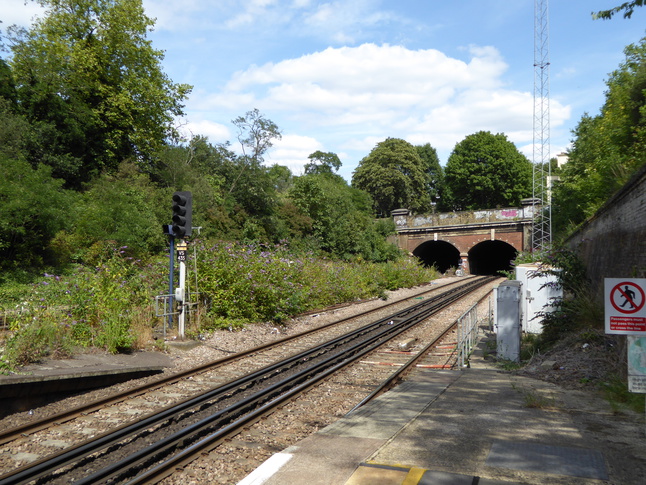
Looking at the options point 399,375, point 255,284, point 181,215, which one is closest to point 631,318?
point 399,375

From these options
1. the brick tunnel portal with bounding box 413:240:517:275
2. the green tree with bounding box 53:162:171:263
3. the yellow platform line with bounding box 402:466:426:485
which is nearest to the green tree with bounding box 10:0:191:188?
the green tree with bounding box 53:162:171:263

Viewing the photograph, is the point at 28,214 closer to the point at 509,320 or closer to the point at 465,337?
the point at 465,337

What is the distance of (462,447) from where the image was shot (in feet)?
16.4

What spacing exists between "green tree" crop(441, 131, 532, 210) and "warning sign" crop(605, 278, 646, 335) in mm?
59694

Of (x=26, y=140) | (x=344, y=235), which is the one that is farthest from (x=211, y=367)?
(x=344, y=235)

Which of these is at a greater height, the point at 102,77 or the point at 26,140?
the point at 102,77

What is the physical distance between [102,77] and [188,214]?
20475 millimetres

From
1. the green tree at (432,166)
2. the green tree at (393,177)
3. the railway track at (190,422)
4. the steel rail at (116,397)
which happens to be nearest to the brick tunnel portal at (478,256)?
the green tree at (393,177)

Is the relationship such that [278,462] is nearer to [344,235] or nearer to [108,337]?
[108,337]

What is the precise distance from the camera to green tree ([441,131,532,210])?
62125 millimetres

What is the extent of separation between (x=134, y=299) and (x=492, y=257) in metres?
53.4

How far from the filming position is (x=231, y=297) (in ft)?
45.8

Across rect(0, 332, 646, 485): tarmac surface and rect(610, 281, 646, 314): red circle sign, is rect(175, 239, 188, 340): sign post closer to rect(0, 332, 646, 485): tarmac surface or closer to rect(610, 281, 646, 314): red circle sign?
rect(0, 332, 646, 485): tarmac surface

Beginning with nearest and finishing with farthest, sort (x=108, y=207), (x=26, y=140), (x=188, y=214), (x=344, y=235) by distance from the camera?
(x=188, y=214) < (x=108, y=207) < (x=26, y=140) < (x=344, y=235)
